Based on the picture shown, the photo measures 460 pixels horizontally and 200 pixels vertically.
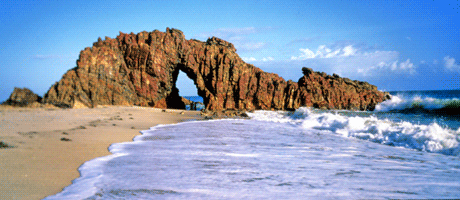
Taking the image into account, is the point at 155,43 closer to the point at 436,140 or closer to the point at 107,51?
the point at 107,51

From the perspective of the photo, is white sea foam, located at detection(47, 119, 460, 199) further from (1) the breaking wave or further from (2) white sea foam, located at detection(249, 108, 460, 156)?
(1) the breaking wave

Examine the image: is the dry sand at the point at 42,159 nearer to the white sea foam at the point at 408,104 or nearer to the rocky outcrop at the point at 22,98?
the rocky outcrop at the point at 22,98

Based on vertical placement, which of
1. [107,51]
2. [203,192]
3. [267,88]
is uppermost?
[107,51]

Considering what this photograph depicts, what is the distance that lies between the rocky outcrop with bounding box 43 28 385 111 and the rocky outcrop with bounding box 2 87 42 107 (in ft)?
2.06

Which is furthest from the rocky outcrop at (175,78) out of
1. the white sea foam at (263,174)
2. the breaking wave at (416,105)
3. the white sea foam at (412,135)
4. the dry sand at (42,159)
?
the white sea foam at (412,135)

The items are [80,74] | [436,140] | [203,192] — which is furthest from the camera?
[80,74]

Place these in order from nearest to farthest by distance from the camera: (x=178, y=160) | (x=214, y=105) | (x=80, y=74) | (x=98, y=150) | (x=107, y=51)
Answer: (x=178, y=160)
(x=98, y=150)
(x=80, y=74)
(x=107, y=51)
(x=214, y=105)

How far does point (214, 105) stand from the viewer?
22.7 m

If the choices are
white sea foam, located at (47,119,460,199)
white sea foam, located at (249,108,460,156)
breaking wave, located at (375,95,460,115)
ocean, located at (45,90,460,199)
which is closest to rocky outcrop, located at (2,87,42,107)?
ocean, located at (45,90,460,199)

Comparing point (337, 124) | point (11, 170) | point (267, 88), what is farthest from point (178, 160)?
point (267, 88)

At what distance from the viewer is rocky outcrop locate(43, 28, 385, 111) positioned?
57.4 ft

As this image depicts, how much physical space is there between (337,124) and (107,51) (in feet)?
52.8

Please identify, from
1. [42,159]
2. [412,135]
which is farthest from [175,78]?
[42,159]

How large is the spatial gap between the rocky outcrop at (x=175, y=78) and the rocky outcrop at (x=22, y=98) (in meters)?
0.63
